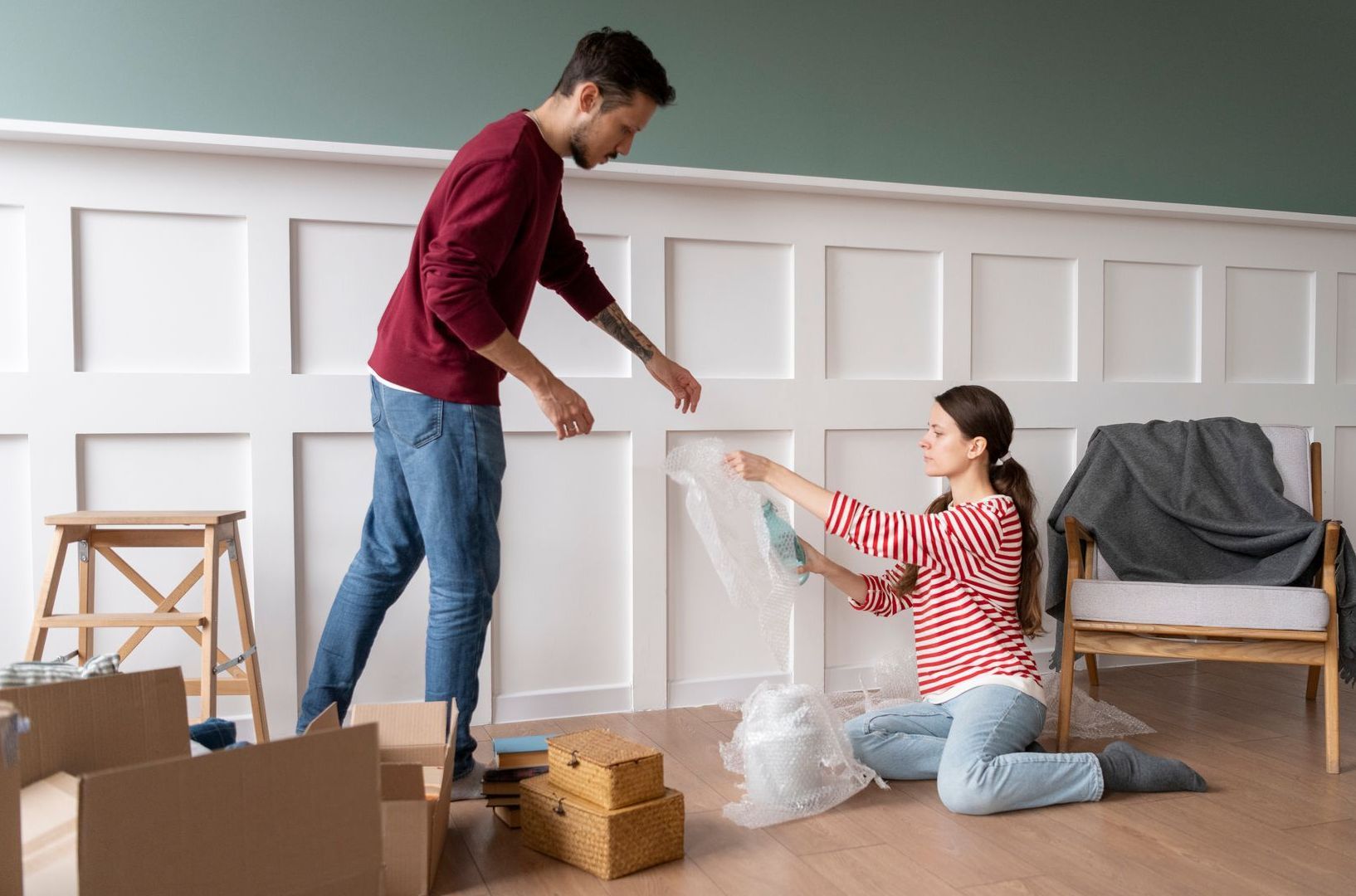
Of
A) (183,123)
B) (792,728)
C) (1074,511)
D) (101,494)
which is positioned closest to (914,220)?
(1074,511)

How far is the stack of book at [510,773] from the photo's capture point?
1970mm

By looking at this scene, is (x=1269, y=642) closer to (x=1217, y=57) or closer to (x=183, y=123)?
(x=1217, y=57)

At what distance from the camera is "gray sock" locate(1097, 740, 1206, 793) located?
6.88ft

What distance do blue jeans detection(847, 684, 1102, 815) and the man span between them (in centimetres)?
83

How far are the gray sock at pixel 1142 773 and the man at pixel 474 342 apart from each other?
1184 millimetres

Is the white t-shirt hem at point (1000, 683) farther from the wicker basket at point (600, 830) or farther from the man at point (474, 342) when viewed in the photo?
the man at point (474, 342)

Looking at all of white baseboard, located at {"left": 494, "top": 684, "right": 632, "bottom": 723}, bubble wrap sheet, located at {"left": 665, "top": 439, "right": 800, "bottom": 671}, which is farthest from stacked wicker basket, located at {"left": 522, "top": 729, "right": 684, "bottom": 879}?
white baseboard, located at {"left": 494, "top": 684, "right": 632, "bottom": 723}

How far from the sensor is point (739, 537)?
2.27 m

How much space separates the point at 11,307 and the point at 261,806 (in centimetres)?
169

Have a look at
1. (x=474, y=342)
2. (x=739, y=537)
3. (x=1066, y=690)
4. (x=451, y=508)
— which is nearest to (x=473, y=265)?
(x=474, y=342)

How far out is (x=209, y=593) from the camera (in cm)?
209

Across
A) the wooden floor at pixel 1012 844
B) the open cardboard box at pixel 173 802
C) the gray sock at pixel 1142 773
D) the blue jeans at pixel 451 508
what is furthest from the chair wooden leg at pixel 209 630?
the gray sock at pixel 1142 773

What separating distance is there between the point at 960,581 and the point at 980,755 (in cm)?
36

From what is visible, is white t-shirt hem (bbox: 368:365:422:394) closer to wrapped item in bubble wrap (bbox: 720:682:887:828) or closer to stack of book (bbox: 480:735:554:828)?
stack of book (bbox: 480:735:554:828)
